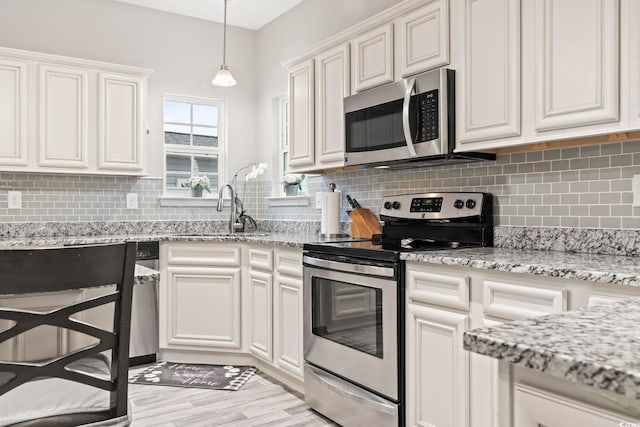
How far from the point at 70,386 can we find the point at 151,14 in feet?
11.8

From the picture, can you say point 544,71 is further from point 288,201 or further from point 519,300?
point 288,201

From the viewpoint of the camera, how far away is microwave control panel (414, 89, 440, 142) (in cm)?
247

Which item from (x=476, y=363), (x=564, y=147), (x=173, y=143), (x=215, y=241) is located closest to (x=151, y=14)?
(x=173, y=143)

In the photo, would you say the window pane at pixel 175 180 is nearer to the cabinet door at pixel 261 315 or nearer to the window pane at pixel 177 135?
the window pane at pixel 177 135

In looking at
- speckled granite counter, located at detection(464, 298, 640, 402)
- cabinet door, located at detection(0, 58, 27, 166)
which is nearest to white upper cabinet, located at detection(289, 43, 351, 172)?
cabinet door, located at detection(0, 58, 27, 166)

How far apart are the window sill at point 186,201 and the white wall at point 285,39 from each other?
1.89ft

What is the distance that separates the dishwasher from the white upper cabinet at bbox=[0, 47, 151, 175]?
2.20ft

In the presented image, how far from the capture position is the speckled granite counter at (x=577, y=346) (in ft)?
1.81

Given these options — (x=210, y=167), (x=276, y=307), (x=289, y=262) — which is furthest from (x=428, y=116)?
(x=210, y=167)

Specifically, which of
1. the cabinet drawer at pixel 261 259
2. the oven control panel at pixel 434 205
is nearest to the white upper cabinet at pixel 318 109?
the oven control panel at pixel 434 205

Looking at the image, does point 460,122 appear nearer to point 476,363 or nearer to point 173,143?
point 476,363

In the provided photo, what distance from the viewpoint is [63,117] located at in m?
3.58

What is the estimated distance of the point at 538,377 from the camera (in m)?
0.69

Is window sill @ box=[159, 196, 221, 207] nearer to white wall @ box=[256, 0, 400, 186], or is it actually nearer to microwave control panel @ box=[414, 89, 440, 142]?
white wall @ box=[256, 0, 400, 186]
